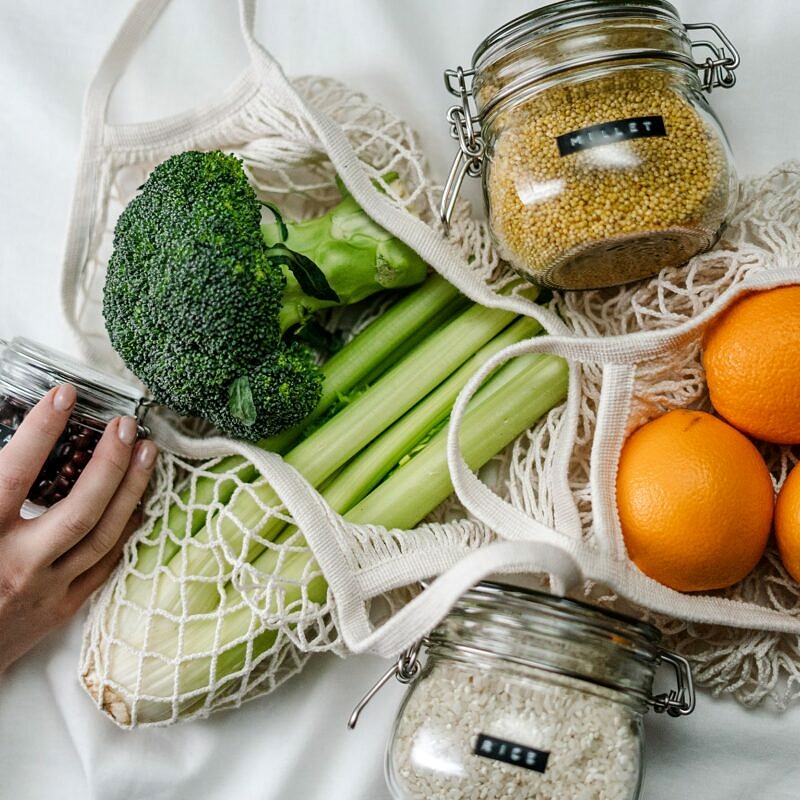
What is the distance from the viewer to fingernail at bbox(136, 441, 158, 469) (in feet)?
2.76

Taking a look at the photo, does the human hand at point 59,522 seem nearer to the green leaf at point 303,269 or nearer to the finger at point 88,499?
the finger at point 88,499

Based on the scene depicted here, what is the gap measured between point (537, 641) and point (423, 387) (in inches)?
10.8

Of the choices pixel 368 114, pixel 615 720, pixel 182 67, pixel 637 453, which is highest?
pixel 182 67

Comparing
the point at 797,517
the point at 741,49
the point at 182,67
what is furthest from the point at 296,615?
the point at 741,49

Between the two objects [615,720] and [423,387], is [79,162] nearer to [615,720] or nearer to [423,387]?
[423,387]

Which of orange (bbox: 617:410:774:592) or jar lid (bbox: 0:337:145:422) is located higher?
jar lid (bbox: 0:337:145:422)

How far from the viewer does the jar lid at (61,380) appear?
2.68ft

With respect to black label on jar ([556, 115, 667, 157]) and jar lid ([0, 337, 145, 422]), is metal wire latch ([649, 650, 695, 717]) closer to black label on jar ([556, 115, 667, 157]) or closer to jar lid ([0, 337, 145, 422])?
black label on jar ([556, 115, 667, 157])

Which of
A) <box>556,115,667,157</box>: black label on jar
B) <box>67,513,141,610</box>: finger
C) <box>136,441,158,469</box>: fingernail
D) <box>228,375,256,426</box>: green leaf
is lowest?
<box>67,513,141,610</box>: finger

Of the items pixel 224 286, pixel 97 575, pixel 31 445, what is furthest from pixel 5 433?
pixel 224 286

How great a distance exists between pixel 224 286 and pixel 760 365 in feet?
1.57

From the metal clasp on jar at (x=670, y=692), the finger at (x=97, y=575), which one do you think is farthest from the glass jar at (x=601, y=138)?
the finger at (x=97, y=575)

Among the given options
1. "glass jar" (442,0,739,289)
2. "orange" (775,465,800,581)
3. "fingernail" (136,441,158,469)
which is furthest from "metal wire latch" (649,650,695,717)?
"fingernail" (136,441,158,469)

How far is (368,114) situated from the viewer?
896 mm
